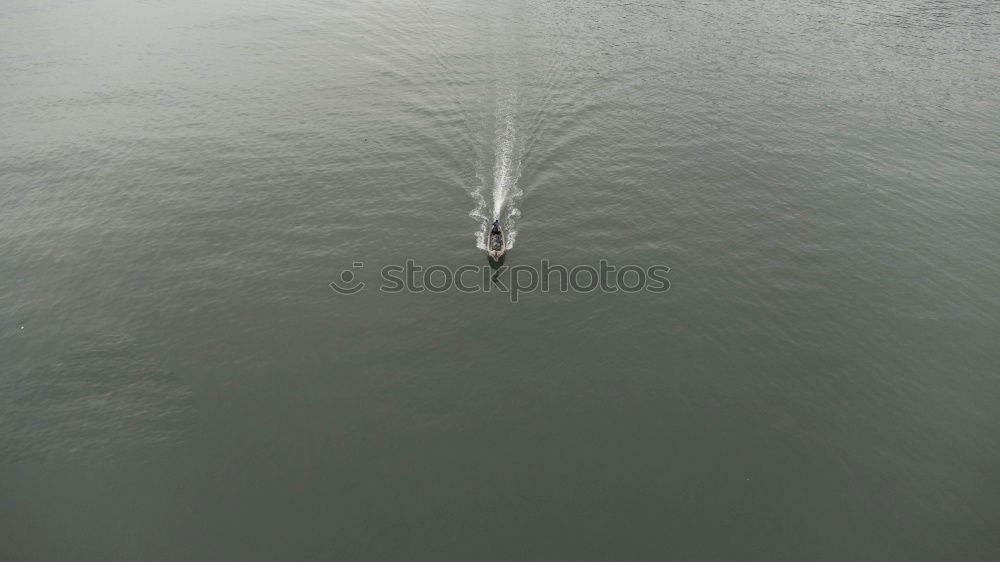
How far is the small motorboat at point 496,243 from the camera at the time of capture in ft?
227

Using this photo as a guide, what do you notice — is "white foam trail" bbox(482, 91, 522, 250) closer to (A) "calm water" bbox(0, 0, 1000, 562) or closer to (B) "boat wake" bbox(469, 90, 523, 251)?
(B) "boat wake" bbox(469, 90, 523, 251)

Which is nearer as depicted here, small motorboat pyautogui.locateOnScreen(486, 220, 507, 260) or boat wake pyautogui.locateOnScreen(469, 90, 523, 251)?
small motorboat pyautogui.locateOnScreen(486, 220, 507, 260)

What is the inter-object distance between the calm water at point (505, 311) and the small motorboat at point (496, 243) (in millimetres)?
2235

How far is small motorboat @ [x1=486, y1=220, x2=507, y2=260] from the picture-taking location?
227ft

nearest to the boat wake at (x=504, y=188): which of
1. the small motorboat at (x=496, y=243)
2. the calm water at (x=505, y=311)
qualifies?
the calm water at (x=505, y=311)

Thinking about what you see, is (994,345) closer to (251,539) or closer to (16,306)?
(251,539)

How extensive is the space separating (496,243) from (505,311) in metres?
9.51

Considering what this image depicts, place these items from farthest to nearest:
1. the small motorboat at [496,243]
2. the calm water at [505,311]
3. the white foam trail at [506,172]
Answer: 1. the white foam trail at [506,172]
2. the small motorboat at [496,243]
3. the calm water at [505,311]

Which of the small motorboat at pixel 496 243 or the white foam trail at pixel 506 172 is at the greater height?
the white foam trail at pixel 506 172

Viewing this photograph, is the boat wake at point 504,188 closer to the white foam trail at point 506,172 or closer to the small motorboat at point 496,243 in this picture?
the white foam trail at point 506,172

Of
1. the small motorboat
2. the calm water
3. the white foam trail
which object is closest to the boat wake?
the white foam trail

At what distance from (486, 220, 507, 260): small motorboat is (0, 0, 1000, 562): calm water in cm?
224

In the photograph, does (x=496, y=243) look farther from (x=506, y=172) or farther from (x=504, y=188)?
(x=506, y=172)

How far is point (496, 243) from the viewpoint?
69375 mm
